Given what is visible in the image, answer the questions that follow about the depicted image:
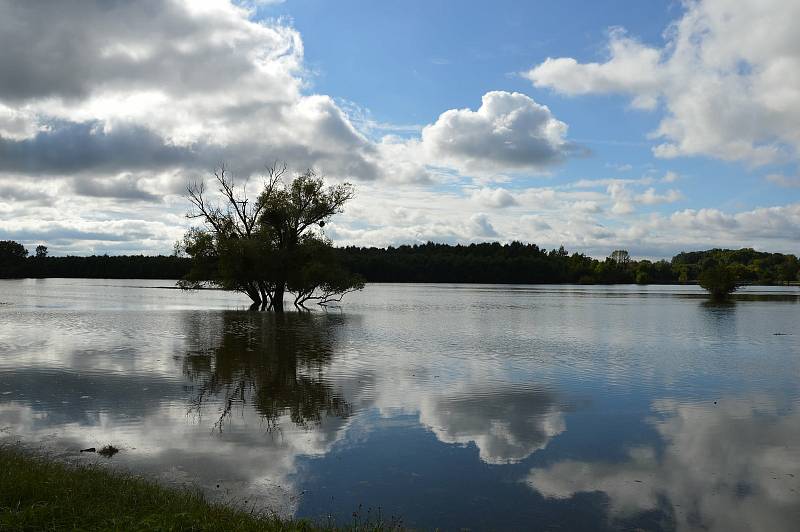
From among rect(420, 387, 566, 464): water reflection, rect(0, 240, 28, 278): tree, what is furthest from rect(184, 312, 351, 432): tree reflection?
rect(0, 240, 28, 278): tree

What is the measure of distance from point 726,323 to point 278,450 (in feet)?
145

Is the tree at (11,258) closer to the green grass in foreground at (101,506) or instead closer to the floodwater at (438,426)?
the floodwater at (438,426)

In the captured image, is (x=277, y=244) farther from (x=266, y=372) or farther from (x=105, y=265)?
(x=105, y=265)

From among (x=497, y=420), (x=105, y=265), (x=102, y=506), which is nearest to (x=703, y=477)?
(x=497, y=420)

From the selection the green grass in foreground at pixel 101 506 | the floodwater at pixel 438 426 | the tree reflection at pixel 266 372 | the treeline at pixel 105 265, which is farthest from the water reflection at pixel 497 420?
the treeline at pixel 105 265

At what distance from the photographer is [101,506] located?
781cm

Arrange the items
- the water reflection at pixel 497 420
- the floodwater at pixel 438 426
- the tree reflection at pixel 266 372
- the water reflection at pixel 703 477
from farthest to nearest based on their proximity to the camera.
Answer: the tree reflection at pixel 266 372 → the water reflection at pixel 497 420 → the floodwater at pixel 438 426 → the water reflection at pixel 703 477

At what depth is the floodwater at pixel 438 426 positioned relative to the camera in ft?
32.4

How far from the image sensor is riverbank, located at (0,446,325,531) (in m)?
7.18

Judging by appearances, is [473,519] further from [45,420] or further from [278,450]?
[45,420]

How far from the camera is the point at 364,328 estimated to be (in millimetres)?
40188

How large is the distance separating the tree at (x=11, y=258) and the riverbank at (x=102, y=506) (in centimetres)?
20819

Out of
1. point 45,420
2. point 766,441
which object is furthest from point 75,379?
point 766,441

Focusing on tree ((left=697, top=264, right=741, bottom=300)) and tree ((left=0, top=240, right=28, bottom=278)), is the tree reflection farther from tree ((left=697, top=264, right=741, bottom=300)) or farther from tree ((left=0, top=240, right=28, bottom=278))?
tree ((left=0, top=240, right=28, bottom=278))
